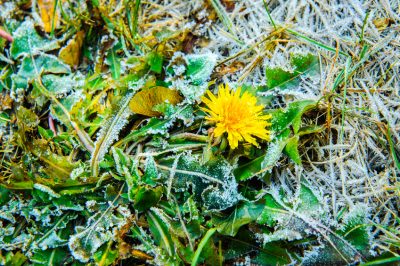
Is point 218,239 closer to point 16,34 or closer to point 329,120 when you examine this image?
point 329,120

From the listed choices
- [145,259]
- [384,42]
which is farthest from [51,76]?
[384,42]

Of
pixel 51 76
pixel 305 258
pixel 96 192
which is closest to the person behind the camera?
pixel 305 258

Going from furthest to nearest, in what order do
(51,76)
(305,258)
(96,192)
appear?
(51,76), (96,192), (305,258)

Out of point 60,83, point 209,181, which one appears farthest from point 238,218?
point 60,83

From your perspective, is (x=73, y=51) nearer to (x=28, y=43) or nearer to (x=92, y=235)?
(x=28, y=43)

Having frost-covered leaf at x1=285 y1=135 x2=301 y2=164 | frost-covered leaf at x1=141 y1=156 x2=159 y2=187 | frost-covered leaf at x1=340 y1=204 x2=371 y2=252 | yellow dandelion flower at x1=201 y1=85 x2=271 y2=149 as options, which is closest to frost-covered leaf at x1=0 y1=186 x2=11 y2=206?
frost-covered leaf at x1=141 y1=156 x2=159 y2=187

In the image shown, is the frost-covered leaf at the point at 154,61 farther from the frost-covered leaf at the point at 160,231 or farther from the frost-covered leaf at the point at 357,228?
the frost-covered leaf at the point at 357,228

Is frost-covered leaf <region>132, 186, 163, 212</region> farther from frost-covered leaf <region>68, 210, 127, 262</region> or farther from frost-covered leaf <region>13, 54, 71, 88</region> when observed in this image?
frost-covered leaf <region>13, 54, 71, 88</region>
